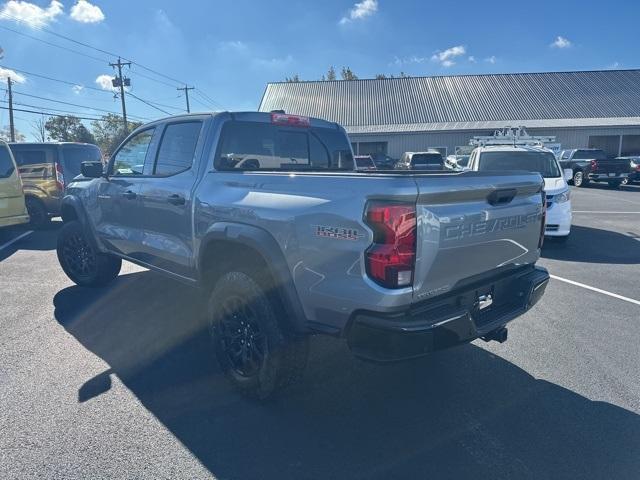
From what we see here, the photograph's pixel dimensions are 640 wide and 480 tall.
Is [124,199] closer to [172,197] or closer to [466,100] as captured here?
[172,197]

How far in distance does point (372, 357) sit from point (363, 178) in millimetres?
979

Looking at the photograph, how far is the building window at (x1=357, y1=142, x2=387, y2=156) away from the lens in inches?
1280

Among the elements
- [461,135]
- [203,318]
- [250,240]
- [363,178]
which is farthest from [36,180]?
[461,135]

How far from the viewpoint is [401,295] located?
2.43m

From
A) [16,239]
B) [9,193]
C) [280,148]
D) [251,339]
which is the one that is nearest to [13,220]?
[9,193]

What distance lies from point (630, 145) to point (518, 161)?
2881 cm

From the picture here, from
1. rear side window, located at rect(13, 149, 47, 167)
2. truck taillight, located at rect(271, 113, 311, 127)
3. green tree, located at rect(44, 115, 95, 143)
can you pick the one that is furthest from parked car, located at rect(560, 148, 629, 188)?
green tree, located at rect(44, 115, 95, 143)

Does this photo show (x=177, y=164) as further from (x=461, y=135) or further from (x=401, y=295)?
(x=461, y=135)

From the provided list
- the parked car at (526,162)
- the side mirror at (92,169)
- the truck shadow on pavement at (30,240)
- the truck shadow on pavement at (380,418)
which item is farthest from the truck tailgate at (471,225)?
the truck shadow on pavement at (30,240)

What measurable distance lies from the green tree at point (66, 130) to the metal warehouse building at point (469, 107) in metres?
46.8

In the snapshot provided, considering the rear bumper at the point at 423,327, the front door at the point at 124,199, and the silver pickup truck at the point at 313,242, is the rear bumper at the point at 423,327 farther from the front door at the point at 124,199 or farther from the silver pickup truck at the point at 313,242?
the front door at the point at 124,199

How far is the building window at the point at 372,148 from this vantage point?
107ft

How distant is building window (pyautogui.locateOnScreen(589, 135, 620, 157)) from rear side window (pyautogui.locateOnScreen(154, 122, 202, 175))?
34.0m

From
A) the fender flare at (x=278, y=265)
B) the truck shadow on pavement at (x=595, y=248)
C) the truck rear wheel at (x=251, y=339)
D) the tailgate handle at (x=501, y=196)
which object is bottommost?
the truck shadow on pavement at (x=595, y=248)
